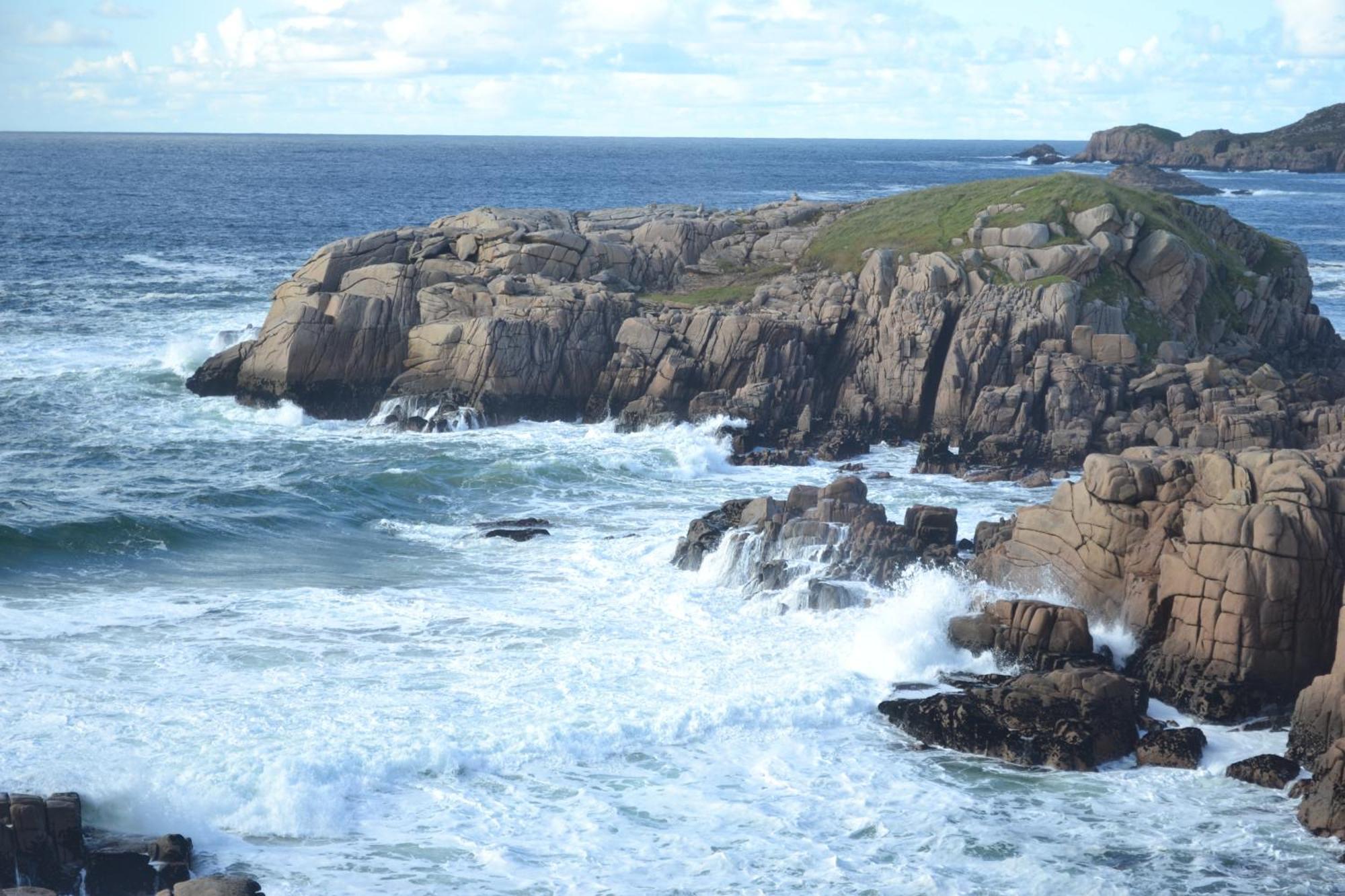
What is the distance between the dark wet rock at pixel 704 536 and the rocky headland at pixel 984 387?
68 mm

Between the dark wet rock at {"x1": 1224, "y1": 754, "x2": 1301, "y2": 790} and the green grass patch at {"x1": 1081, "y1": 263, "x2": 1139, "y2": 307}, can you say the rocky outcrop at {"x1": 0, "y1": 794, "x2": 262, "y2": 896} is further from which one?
the green grass patch at {"x1": 1081, "y1": 263, "x2": 1139, "y2": 307}

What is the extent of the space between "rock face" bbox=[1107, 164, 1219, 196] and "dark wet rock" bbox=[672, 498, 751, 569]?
111162mm

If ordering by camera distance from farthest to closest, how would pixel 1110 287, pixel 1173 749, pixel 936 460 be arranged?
pixel 1110 287 < pixel 936 460 < pixel 1173 749

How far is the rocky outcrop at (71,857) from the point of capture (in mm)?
18500

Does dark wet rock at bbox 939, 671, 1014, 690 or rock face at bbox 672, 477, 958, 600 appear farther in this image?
rock face at bbox 672, 477, 958, 600

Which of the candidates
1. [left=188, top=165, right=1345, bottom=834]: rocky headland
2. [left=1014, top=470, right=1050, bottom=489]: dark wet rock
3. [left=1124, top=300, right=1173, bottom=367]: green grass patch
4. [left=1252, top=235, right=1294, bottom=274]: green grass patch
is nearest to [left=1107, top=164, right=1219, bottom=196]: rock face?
[left=1252, top=235, right=1294, bottom=274]: green grass patch

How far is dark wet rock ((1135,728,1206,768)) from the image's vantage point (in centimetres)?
2294

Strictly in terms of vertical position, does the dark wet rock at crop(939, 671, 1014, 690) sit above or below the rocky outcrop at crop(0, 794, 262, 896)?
above

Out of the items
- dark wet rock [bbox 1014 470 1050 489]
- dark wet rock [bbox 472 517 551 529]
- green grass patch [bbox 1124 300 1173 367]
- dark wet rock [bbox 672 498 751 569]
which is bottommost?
dark wet rock [bbox 472 517 551 529]

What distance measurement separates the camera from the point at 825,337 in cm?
4697

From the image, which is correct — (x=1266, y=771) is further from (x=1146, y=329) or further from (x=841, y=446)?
(x=1146, y=329)

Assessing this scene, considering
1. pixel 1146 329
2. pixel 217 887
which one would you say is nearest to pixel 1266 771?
pixel 217 887

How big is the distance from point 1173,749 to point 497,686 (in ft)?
38.1

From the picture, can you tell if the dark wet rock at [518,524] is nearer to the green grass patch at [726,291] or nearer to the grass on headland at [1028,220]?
the green grass patch at [726,291]
